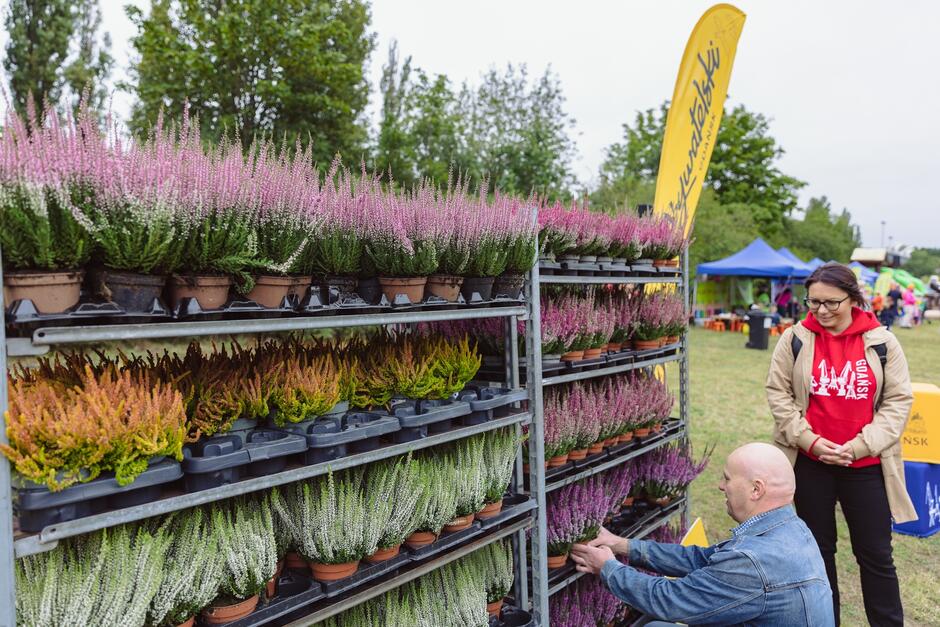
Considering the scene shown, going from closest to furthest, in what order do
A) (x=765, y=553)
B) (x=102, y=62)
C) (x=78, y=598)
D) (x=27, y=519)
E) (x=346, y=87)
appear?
(x=27, y=519) < (x=78, y=598) < (x=765, y=553) < (x=346, y=87) < (x=102, y=62)

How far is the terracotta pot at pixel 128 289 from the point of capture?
176 cm

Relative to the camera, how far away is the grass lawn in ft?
15.6

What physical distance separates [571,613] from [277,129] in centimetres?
1113

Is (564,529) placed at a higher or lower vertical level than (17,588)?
lower

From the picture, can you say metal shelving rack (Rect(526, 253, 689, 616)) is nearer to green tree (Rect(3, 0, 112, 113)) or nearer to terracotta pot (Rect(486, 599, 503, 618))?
terracotta pot (Rect(486, 599, 503, 618))

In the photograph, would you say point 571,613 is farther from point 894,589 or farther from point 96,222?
point 96,222

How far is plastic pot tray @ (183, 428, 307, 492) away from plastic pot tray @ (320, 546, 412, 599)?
512 mm

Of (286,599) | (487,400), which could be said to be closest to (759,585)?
(487,400)

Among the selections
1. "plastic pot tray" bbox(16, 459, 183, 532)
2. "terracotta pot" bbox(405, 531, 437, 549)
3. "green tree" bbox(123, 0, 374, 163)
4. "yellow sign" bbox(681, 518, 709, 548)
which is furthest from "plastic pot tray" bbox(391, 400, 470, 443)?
"green tree" bbox(123, 0, 374, 163)

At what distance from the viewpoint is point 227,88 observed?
475 inches

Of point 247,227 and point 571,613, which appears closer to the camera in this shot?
point 247,227

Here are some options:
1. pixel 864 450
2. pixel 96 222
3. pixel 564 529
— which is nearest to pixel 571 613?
pixel 564 529

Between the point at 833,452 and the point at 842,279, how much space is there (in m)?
0.95

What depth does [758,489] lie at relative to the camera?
8.05 ft
